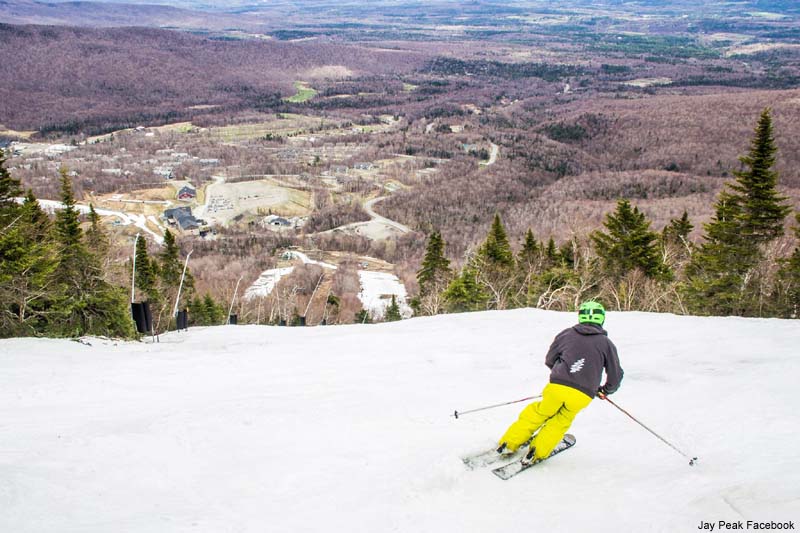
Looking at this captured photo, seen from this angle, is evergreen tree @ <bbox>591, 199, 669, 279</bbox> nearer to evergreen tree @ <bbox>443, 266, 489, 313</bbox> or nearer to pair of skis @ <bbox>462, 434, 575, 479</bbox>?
evergreen tree @ <bbox>443, 266, 489, 313</bbox>

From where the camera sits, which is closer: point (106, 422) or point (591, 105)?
point (106, 422)

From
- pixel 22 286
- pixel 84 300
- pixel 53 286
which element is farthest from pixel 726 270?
pixel 22 286

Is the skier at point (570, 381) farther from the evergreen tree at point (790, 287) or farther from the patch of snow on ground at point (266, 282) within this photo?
the patch of snow on ground at point (266, 282)

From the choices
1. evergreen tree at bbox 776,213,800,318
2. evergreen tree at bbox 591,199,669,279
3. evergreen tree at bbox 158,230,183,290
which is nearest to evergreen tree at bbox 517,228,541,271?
evergreen tree at bbox 591,199,669,279

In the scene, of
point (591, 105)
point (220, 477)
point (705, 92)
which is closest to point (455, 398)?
point (220, 477)

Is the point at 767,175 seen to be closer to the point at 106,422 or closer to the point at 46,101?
the point at 106,422

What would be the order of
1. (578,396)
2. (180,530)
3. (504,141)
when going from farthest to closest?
(504,141) < (578,396) < (180,530)
